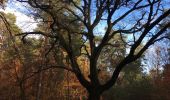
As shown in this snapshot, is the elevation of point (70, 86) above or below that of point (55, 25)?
below

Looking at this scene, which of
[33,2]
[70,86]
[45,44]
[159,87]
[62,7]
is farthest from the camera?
[70,86]

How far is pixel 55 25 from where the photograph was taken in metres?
18.4

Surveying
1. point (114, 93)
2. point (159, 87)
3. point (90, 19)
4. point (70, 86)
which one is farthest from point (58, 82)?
point (90, 19)

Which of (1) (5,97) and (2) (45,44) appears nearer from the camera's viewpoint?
(2) (45,44)

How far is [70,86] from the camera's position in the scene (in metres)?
44.8

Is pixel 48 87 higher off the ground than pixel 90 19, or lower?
lower

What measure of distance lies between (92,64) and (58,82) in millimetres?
28273

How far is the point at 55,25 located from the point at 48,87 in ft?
93.4

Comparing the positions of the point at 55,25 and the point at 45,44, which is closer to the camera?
the point at 55,25

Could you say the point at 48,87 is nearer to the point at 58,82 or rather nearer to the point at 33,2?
the point at 58,82

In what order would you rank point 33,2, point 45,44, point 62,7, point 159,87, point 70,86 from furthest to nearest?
point 70,86, point 159,87, point 45,44, point 62,7, point 33,2

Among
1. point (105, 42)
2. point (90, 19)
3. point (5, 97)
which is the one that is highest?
point (90, 19)

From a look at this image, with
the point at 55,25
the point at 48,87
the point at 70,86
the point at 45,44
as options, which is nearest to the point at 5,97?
the point at 48,87

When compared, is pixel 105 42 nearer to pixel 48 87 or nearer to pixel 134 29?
pixel 134 29
